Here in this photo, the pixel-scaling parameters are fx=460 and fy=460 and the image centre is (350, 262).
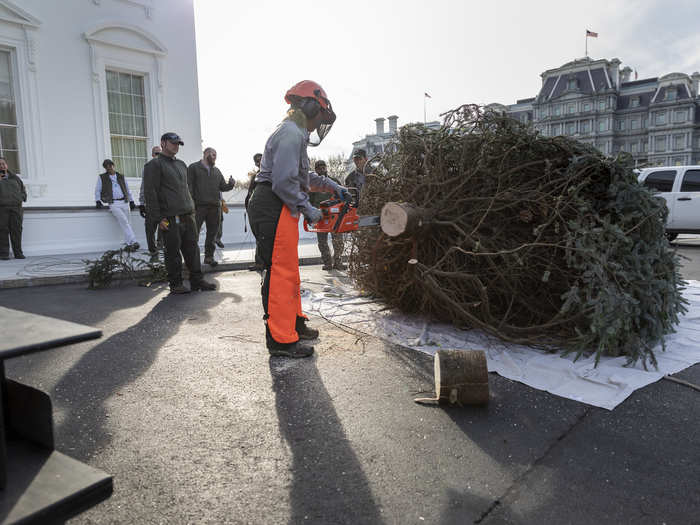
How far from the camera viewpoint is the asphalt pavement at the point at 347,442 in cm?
173

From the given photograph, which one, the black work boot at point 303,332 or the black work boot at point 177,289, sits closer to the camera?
the black work boot at point 303,332

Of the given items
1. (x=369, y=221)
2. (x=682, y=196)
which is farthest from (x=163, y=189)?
(x=682, y=196)

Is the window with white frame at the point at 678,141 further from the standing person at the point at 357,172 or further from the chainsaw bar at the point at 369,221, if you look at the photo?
the chainsaw bar at the point at 369,221

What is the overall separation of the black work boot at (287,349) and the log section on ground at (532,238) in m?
1.13

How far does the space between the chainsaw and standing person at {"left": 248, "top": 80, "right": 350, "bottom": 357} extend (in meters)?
0.73

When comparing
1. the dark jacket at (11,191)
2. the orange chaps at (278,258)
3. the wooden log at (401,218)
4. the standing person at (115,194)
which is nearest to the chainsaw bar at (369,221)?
the wooden log at (401,218)

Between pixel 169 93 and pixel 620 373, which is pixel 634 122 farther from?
pixel 620 373

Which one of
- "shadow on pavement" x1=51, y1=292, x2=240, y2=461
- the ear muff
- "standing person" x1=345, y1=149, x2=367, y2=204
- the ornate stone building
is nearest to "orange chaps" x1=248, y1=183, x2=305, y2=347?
the ear muff

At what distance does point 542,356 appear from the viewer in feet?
10.9

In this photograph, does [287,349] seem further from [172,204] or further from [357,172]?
[357,172]

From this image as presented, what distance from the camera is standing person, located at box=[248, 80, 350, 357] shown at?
11.0ft

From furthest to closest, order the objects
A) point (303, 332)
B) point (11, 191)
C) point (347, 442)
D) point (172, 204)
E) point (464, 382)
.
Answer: point (11, 191) < point (172, 204) < point (303, 332) < point (464, 382) < point (347, 442)

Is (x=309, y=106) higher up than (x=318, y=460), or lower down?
higher up

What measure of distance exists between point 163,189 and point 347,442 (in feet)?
15.5
